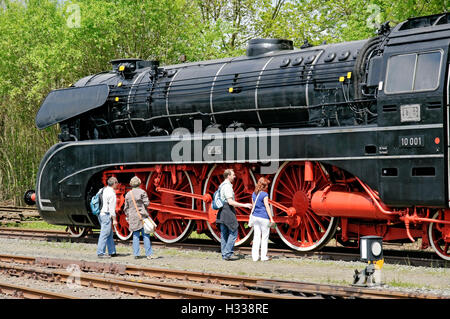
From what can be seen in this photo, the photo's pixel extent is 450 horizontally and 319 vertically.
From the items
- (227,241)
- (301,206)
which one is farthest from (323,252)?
(227,241)

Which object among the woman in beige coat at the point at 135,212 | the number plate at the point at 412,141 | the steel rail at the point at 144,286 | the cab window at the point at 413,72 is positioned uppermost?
the cab window at the point at 413,72

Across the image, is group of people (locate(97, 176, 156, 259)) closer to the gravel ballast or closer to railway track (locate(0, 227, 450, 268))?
the gravel ballast

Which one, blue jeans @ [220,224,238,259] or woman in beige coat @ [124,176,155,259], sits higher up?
woman in beige coat @ [124,176,155,259]

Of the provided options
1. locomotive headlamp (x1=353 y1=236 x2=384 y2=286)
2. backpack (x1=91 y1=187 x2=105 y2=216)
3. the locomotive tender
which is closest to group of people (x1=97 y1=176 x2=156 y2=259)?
backpack (x1=91 y1=187 x2=105 y2=216)

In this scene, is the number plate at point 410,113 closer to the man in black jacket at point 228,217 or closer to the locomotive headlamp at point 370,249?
the locomotive headlamp at point 370,249

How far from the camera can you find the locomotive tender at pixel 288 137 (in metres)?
10.2

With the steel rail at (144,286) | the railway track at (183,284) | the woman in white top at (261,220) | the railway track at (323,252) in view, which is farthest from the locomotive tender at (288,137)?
the steel rail at (144,286)

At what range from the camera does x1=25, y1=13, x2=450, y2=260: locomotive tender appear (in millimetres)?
10172

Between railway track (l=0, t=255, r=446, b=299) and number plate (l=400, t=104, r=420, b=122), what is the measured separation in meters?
3.18

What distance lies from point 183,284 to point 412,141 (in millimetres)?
3977

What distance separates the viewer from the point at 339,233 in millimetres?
12258

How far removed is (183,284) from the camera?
30.1 feet

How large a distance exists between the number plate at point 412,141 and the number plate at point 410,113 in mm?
255
